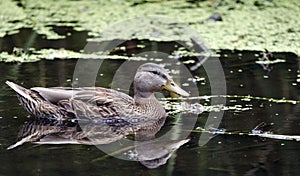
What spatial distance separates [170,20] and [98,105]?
4.43 meters

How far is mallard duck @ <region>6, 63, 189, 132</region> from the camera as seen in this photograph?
23.9 ft

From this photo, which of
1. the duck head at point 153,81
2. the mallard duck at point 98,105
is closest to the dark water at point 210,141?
the mallard duck at point 98,105

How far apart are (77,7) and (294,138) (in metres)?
6.69

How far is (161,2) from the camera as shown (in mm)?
12523

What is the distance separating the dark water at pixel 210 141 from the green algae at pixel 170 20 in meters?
1.26

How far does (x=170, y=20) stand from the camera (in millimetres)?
11531

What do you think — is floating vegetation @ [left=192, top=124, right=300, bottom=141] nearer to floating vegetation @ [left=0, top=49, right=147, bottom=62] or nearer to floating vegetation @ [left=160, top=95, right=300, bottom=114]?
floating vegetation @ [left=160, top=95, right=300, bottom=114]

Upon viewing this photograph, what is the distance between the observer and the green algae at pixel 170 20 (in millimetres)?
10359

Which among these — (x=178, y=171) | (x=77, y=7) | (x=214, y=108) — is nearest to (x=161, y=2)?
(x=77, y=7)

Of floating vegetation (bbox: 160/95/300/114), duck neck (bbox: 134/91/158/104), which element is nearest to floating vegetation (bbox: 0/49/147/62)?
floating vegetation (bbox: 160/95/300/114)

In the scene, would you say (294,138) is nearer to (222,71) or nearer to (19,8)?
(222,71)

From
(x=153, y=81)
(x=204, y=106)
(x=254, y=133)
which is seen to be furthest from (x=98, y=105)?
(x=254, y=133)

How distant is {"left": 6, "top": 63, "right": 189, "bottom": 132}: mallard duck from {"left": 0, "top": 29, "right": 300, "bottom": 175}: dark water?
0.21 m

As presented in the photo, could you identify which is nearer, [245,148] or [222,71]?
[245,148]
